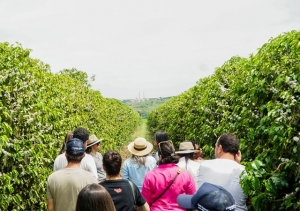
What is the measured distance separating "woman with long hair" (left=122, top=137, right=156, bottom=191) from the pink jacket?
1134mm

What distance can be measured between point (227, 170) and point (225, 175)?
6 cm

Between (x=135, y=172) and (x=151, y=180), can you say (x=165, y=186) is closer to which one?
(x=151, y=180)

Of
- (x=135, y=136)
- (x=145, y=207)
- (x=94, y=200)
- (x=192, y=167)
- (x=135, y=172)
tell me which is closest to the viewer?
(x=94, y=200)

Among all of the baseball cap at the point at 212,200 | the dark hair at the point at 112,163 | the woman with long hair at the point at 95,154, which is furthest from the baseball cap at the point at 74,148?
the woman with long hair at the point at 95,154

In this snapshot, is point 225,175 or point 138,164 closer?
point 225,175

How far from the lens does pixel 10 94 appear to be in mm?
5094

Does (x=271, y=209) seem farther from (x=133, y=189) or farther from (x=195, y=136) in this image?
(x=195, y=136)

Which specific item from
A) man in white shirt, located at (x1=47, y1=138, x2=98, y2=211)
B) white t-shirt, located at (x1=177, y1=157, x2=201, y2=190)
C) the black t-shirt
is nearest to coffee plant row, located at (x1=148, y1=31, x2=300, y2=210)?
white t-shirt, located at (x1=177, y1=157, x2=201, y2=190)

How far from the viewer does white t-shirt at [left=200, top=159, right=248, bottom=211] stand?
3.46 m

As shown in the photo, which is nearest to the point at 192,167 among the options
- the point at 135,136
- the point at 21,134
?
the point at 21,134

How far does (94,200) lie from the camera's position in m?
2.06

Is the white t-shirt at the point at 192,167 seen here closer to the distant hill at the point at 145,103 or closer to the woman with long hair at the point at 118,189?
the woman with long hair at the point at 118,189

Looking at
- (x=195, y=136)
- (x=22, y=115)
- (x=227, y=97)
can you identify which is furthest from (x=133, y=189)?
(x=195, y=136)

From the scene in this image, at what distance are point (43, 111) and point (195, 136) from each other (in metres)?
4.68
